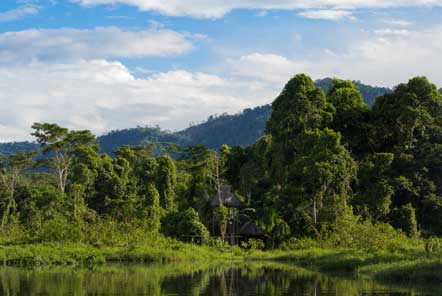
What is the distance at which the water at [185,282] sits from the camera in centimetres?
1953

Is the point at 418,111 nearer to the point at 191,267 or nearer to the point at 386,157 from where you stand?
the point at 386,157

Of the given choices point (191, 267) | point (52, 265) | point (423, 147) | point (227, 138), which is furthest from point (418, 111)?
point (227, 138)

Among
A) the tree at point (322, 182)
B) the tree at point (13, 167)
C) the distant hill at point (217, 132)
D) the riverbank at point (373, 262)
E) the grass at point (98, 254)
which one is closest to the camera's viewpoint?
the riverbank at point (373, 262)

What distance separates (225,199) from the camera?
42.6 m

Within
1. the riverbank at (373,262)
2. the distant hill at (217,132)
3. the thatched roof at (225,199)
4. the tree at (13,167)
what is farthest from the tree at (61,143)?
the distant hill at (217,132)

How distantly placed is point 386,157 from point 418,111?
356cm

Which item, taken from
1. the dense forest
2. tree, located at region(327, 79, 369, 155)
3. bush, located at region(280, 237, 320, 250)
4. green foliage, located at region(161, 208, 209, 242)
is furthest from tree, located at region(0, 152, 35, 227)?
tree, located at region(327, 79, 369, 155)

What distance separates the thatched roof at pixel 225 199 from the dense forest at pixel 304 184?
1.29 ft

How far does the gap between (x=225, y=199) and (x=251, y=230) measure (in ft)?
9.93

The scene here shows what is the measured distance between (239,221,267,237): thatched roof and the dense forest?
294mm

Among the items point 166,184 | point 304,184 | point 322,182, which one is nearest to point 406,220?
point 322,182

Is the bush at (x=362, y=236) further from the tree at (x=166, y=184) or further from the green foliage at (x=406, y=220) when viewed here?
the tree at (x=166, y=184)

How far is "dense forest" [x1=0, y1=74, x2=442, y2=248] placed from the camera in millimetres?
38250

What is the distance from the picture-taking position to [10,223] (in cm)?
3966
